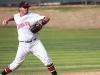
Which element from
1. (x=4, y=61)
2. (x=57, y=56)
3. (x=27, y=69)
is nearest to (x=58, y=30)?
(x=57, y=56)

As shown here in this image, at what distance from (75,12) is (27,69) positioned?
51.9 feet

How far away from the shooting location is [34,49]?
10.4 meters

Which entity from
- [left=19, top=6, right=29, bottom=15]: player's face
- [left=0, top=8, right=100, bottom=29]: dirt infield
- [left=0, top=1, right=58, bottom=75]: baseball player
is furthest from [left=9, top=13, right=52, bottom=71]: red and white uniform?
[left=0, top=8, right=100, bottom=29]: dirt infield

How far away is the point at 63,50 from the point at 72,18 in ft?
32.4

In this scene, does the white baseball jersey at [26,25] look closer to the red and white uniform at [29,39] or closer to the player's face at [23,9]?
the red and white uniform at [29,39]

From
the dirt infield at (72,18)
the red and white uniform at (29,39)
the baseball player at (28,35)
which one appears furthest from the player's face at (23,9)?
the dirt infield at (72,18)

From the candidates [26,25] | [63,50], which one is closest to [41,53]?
[26,25]

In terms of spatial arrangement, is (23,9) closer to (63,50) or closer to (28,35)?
(28,35)

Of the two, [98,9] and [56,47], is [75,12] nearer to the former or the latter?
[98,9]

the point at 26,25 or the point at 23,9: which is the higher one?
the point at 23,9

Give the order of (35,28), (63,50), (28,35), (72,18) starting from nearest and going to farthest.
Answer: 1. (35,28)
2. (28,35)
3. (63,50)
4. (72,18)

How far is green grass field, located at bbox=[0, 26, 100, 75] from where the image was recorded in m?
14.2

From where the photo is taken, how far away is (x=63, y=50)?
62.6 ft

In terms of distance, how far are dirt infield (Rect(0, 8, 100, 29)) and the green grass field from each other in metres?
0.73
